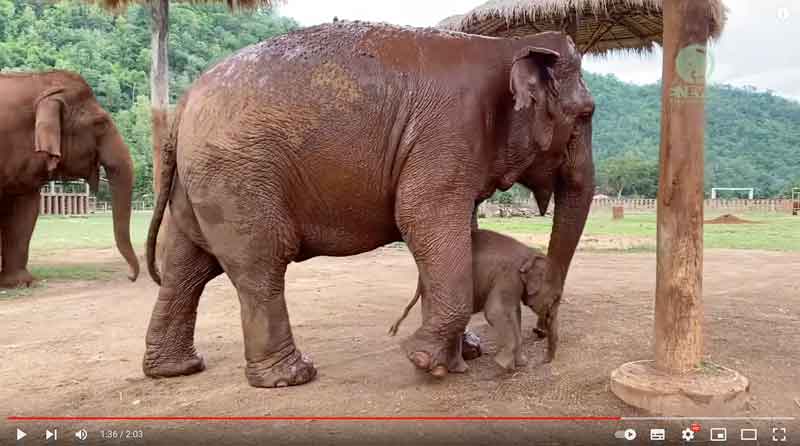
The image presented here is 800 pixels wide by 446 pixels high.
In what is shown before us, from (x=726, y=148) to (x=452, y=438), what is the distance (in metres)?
50.0

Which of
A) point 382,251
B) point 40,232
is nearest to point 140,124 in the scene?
point 40,232

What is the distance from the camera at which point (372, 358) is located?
13.4 feet

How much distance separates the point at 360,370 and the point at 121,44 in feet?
199

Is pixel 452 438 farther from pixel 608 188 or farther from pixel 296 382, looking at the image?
pixel 608 188

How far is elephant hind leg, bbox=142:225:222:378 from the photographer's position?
3814 millimetres

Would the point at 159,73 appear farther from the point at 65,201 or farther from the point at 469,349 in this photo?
the point at 65,201

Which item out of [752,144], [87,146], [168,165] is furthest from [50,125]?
[752,144]

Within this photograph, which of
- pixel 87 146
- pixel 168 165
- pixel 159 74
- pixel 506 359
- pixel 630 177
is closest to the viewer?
pixel 506 359

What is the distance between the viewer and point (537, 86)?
11.2ft

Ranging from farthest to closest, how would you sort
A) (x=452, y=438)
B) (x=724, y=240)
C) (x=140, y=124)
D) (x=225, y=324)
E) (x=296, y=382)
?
(x=140, y=124), (x=724, y=240), (x=225, y=324), (x=296, y=382), (x=452, y=438)

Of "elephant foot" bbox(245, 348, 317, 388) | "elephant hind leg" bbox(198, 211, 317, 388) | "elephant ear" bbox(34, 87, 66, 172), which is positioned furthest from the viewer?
"elephant ear" bbox(34, 87, 66, 172)

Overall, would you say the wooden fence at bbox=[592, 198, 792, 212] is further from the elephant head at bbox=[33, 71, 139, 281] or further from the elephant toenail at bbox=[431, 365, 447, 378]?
the elephant toenail at bbox=[431, 365, 447, 378]

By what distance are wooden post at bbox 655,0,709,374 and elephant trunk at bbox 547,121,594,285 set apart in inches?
25.1
